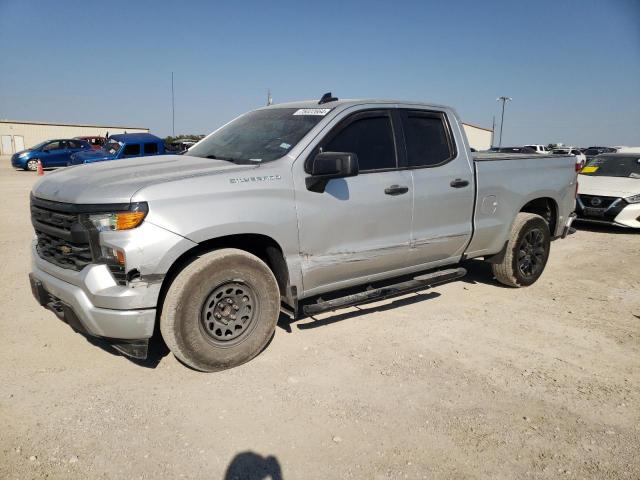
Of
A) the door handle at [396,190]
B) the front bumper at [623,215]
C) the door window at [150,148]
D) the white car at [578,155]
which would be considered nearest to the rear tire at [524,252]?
the white car at [578,155]

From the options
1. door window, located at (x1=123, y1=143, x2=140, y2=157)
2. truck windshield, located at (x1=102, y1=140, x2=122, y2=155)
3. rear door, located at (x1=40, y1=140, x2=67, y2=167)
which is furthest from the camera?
rear door, located at (x1=40, y1=140, x2=67, y2=167)

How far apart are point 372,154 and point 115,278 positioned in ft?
7.53

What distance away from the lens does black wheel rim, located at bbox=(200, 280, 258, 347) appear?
3404mm

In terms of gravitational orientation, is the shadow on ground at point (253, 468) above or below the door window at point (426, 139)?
below

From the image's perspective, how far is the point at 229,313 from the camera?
11.5ft

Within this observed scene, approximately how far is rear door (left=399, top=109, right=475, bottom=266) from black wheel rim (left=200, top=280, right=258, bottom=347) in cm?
167

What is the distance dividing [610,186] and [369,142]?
288 inches

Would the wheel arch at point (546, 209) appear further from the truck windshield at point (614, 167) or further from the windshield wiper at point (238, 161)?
the truck windshield at point (614, 167)

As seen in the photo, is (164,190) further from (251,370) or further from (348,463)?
(348,463)

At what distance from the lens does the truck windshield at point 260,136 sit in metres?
3.89

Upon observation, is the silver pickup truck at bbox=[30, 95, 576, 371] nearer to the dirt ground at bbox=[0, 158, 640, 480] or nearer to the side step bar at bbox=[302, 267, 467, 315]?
the side step bar at bbox=[302, 267, 467, 315]

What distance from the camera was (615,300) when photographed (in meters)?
5.36

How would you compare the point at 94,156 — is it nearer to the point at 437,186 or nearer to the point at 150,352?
the point at 150,352

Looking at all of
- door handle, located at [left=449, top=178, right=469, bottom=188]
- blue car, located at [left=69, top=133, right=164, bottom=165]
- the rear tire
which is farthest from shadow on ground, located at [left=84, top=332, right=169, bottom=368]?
blue car, located at [left=69, top=133, right=164, bottom=165]
